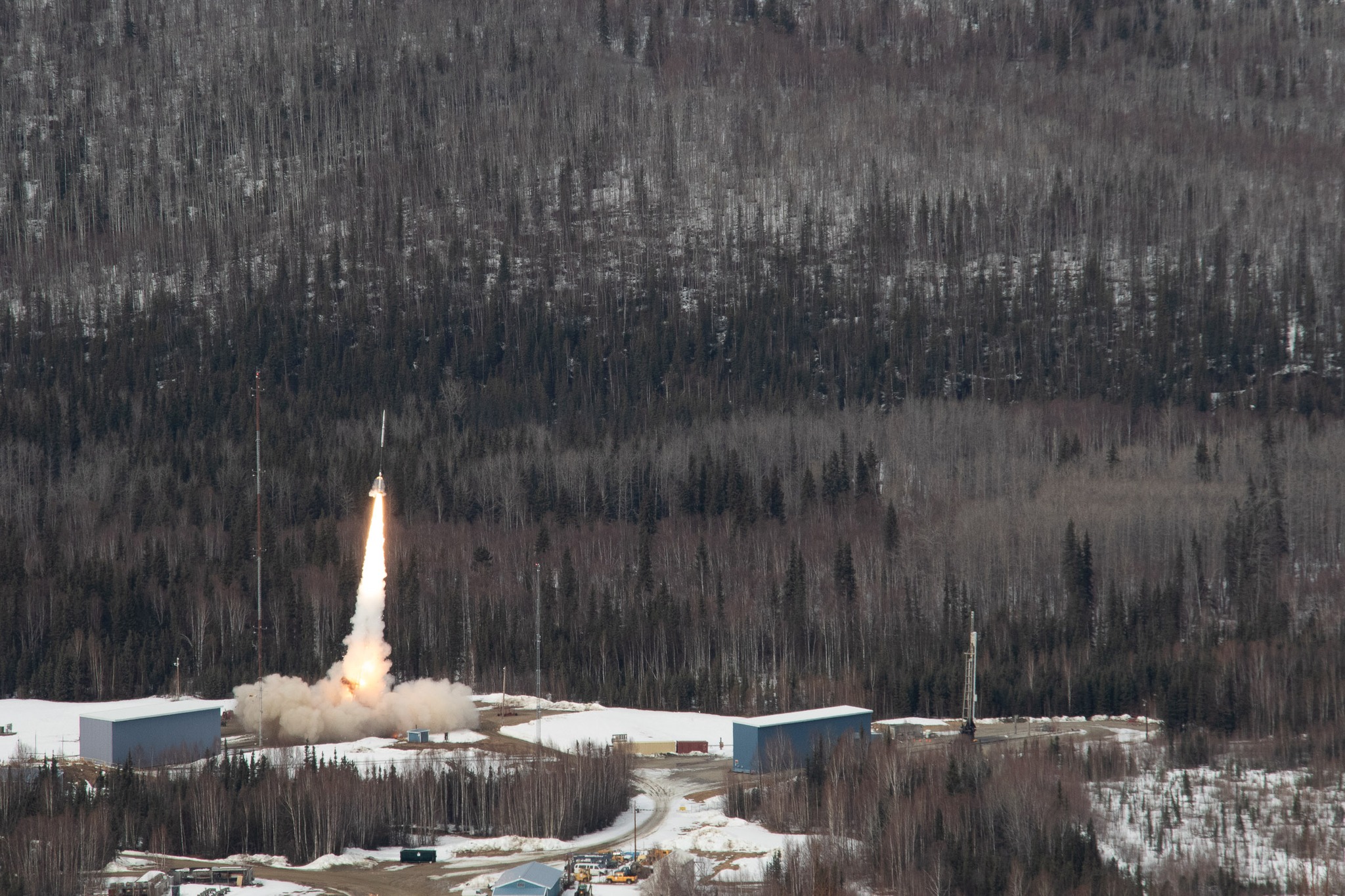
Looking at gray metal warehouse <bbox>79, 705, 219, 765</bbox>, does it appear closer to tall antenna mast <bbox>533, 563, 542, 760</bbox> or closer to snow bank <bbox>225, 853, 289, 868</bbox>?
snow bank <bbox>225, 853, 289, 868</bbox>

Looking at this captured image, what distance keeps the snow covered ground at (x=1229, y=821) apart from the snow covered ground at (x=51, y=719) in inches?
1817

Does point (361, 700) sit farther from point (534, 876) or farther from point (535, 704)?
point (534, 876)

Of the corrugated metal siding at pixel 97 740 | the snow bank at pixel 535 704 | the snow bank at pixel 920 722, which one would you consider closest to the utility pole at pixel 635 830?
the snow bank at pixel 920 722

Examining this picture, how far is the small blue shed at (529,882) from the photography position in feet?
216

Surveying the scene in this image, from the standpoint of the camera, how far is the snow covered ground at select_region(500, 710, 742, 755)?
101m

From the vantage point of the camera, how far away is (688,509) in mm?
168875

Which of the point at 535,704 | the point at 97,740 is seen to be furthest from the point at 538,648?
the point at 97,740

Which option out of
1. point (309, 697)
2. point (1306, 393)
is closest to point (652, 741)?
point (309, 697)

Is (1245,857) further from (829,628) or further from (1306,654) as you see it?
(829,628)

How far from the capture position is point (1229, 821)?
279ft

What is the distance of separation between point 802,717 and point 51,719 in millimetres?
47253

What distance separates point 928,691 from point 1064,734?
13.8m

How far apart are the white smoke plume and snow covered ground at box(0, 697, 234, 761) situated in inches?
115

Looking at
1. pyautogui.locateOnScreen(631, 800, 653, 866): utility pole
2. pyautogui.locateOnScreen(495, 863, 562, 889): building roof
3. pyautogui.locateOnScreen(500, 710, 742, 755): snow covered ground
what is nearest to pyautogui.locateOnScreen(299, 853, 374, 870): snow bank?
pyautogui.locateOnScreen(495, 863, 562, 889): building roof
